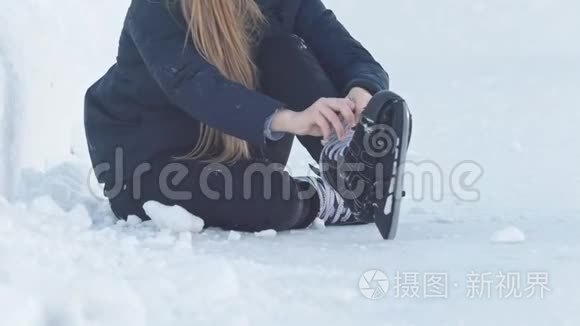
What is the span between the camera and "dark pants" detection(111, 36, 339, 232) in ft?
5.01

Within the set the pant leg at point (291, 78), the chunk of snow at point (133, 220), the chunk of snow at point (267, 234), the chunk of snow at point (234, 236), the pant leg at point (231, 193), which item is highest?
the pant leg at point (291, 78)

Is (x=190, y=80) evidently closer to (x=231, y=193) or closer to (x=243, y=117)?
(x=243, y=117)

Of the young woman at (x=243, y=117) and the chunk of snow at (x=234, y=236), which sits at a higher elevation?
the young woman at (x=243, y=117)

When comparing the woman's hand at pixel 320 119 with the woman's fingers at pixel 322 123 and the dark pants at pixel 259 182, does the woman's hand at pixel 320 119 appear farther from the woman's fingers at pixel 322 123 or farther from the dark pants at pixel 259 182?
the dark pants at pixel 259 182

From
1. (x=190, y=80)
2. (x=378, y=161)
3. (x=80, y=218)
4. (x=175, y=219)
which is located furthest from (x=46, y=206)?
(x=378, y=161)

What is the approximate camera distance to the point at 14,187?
6.04 feet

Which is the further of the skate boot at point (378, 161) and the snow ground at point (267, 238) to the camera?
the skate boot at point (378, 161)

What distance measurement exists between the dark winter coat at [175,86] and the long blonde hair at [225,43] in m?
0.02

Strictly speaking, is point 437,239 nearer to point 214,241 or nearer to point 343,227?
point 343,227

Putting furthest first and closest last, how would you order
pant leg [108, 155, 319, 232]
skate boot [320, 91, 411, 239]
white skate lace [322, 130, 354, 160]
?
pant leg [108, 155, 319, 232] → white skate lace [322, 130, 354, 160] → skate boot [320, 91, 411, 239]

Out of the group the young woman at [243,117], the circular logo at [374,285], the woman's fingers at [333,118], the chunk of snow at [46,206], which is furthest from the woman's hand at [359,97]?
the chunk of snow at [46,206]

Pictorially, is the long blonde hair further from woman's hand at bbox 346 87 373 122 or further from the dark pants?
woman's hand at bbox 346 87 373 122

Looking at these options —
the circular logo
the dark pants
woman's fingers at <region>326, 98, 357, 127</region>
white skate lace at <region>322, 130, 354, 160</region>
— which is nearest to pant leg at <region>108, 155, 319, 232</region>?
the dark pants

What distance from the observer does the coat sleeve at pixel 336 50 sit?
5.23 ft
